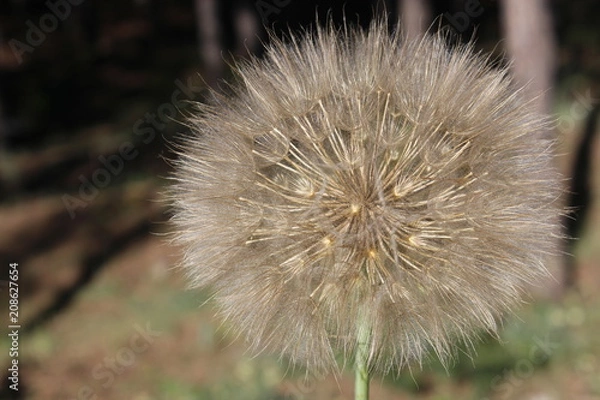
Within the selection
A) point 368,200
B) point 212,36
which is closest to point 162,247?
point 212,36

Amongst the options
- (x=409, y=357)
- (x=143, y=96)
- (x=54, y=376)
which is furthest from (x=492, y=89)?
(x=143, y=96)

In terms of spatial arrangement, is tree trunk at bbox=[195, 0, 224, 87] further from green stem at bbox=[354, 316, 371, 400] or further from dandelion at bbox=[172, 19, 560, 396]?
green stem at bbox=[354, 316, 371, 400]

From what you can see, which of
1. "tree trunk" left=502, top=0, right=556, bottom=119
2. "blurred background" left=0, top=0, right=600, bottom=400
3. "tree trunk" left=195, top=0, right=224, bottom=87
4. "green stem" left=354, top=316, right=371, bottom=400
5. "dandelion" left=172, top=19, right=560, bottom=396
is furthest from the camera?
"tree trunk" left=195, top=0, right=224, bottom=87

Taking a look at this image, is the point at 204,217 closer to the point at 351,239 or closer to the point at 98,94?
the point at 351,239

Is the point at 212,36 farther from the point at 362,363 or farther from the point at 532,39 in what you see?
the point at 362,363

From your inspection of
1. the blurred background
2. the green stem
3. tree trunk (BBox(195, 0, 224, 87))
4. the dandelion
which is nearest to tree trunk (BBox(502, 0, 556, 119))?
the blurred background

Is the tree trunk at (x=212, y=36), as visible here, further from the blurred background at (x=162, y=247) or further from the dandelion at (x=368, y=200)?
the dandelion at (x=368, y=200)
